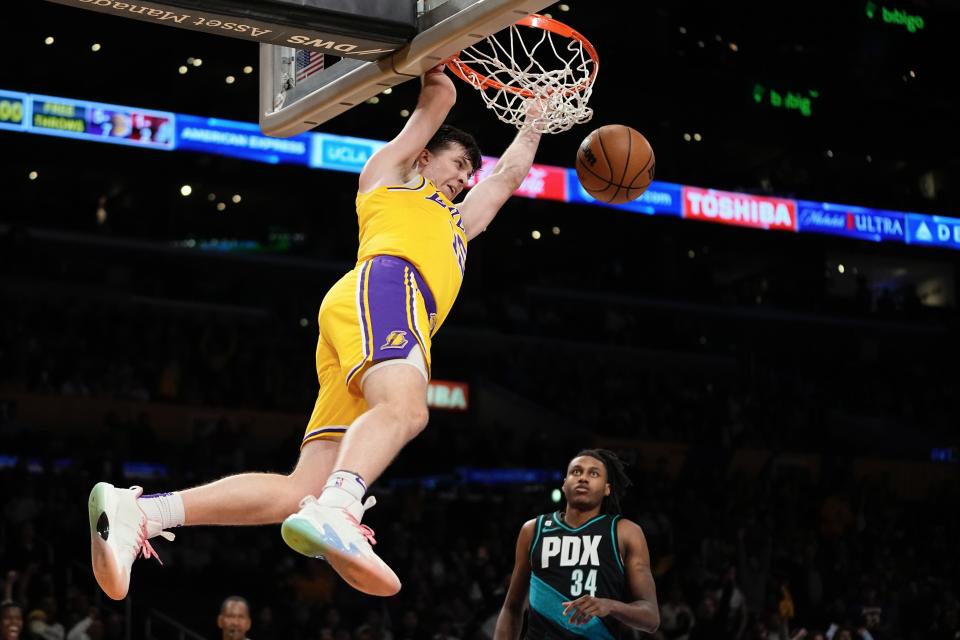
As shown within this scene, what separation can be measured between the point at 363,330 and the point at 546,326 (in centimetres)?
2065

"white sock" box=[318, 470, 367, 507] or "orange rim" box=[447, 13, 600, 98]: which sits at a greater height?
"orange rim" box=[447, 13, 600, 98]

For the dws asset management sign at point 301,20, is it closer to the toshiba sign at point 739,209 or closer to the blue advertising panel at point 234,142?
the blue advertising panel at point 234,142

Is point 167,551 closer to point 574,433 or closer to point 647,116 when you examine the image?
point 574,433

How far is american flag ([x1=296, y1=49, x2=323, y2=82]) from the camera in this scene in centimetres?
500

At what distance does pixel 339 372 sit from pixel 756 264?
27.2 meters

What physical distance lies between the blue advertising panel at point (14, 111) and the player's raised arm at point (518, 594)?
12.5 m

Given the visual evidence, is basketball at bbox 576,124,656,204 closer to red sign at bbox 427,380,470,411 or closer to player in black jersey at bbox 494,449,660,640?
player in black jersey at bbox 494,449,660,640

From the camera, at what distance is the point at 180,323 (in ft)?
68.9

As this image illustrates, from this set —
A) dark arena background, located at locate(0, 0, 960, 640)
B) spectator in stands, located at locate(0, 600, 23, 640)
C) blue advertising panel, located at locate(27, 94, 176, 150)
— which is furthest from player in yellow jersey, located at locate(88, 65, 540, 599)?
blue advertising panel, located at locate(27, 94, 176, 150)

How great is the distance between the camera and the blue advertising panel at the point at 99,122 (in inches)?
654

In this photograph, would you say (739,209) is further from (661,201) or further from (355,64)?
(355,64)

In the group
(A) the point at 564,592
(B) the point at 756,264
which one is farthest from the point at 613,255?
(A) the point at 564,592

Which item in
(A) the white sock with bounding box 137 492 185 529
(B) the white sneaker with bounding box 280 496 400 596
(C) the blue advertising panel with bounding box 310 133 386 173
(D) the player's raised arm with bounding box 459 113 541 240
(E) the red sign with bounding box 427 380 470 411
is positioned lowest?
(B) the white sneaker with bounding box 280 496 400 596

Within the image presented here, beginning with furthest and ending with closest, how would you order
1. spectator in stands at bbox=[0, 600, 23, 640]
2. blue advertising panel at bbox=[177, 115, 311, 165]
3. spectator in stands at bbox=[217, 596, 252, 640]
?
blue advertising panel at bbox=[177, 115, 311, 165], spectator in stands at bbox=[0, 600, 23, 640], spectator in stands at bbox=[217, 596, 252, 640]
